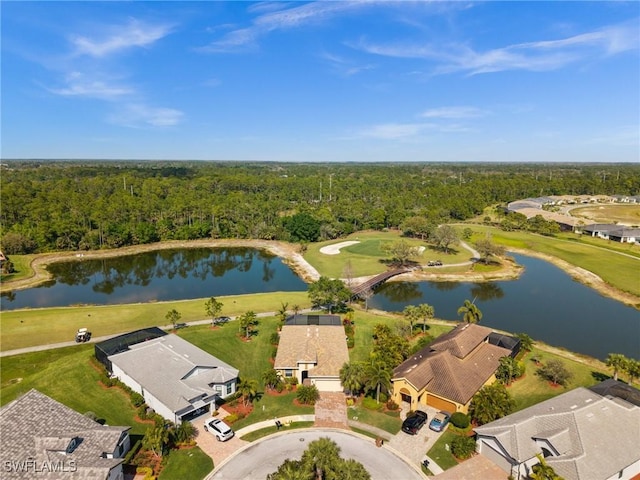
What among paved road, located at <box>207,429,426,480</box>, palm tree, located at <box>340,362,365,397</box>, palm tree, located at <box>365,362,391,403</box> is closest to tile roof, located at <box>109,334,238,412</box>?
paved road, located at <box>207,429,426,480</box>

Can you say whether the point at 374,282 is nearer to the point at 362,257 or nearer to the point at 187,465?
the point at 362,257

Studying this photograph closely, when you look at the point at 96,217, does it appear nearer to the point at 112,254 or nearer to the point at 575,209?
the point at 112,254

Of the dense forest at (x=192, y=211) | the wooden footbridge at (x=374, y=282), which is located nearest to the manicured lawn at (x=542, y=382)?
the wooden footbridge at (x=374, y=282)

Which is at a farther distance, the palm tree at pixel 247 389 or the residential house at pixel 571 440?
the palm tree at pixel 247 389

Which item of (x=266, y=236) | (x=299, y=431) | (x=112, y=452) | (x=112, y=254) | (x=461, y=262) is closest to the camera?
(x=112, y=452)

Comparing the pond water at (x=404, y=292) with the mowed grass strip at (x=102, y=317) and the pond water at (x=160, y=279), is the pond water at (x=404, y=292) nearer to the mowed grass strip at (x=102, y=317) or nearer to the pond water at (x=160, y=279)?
the pond water at (x=160, y=279)

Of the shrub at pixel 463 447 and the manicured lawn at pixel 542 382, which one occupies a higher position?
the shrub at pixel 463 447

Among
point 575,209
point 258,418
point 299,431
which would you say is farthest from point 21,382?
point 575,209
